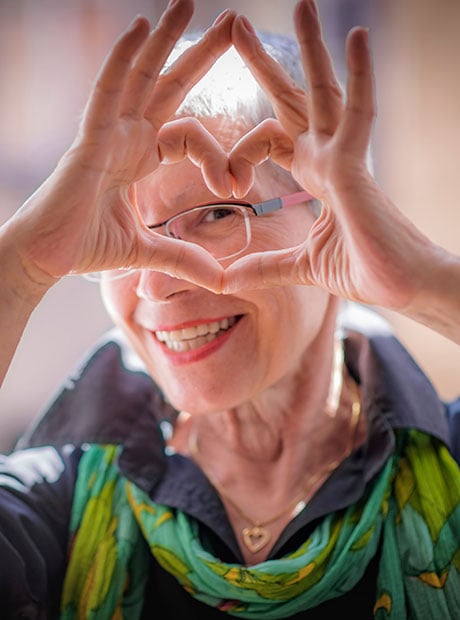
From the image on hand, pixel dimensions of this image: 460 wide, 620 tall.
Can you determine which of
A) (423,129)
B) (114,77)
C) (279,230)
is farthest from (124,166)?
(423,129)

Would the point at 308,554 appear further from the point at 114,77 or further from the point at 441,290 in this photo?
the point at 114,77

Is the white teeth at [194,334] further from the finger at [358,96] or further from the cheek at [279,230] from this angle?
the finger at [358,96]

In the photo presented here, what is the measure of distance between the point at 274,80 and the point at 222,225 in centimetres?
29

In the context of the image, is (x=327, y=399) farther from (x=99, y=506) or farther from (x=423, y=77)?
(x=423, y=77)

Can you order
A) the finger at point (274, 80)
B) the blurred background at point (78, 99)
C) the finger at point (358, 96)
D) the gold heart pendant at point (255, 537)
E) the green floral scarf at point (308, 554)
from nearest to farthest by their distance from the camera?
the finger at point (358, 96)
the finger at point (274, 80)
the green floral scarf at point (308, 554)
the gold heart pendant at point (255, 537)
the blurred background at point (78, 99)

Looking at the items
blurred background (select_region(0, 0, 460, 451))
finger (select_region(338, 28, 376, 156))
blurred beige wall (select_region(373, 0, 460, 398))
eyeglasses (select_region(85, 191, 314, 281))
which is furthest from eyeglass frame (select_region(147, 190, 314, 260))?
blurred beige wall (select_region(373, 0, 460, 398))

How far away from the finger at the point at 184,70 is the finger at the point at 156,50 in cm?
6

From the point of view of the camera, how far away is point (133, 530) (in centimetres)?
152

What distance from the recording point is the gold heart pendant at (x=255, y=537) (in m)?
1.53

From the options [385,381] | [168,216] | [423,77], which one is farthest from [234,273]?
[423,77]

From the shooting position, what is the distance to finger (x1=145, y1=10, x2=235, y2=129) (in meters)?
1.21

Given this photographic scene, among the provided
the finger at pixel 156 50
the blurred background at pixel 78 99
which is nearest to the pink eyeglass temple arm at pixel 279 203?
the finger at pixel 156 50

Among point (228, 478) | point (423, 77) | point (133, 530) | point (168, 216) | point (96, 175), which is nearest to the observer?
point (96, 175)

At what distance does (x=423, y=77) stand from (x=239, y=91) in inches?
110
